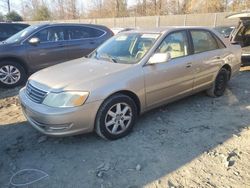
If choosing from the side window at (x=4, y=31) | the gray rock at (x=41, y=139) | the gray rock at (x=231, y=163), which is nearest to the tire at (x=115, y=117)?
the gray rock at (x=41, y=139)

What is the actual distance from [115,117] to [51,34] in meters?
4.73

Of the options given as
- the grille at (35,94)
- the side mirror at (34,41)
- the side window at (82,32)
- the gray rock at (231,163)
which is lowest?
the gray rock at (231,163)

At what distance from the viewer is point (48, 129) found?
3854 mm

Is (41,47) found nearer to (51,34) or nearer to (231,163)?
(51,34)

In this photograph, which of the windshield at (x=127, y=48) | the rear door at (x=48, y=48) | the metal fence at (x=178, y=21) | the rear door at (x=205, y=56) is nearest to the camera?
the windshield at (x=127, y=48)

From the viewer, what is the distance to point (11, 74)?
7.41m

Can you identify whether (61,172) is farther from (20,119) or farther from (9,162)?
(20,119)

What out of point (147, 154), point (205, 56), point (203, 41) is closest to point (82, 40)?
point (203, 41)

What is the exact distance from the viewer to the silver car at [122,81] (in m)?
3.78

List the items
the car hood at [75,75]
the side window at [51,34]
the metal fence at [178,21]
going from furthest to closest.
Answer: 1. the metal fence at [178,21]
2. the side window at [51,34]
3. the car hood at [75,75]

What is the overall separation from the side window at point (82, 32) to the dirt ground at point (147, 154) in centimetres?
373

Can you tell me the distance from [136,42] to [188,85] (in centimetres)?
123

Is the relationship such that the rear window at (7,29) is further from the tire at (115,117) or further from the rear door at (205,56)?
the tire at (115,117)

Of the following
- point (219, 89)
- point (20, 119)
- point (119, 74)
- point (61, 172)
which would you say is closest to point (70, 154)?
point (61, 172)
